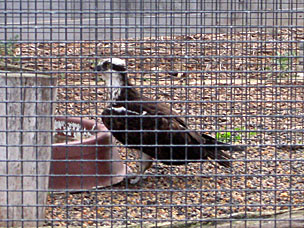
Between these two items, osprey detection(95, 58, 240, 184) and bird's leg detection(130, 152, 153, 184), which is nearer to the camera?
osprey detection(95, 58, 240, 184)

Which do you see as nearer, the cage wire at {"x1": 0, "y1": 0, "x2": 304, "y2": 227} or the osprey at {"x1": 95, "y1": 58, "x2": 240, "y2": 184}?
the cage wire at {"x1": 0, "y1": 0, "x2": 304, "y2": 227}

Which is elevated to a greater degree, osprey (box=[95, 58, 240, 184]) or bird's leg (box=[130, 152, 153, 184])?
osprey (box=[95, 58, 240, 184])

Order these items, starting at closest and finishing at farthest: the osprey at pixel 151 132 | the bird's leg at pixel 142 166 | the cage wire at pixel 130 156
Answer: the cage wire at pixel 130 156 → the osprey at pixel 151 132 → the bird's leg at pixel 142 166

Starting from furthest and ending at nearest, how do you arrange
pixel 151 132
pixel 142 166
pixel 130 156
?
pixel 130 156 → pixel 142 166 → pixel 151 132

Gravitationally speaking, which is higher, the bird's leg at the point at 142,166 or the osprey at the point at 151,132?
the osprey at the point at 151,132

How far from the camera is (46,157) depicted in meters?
3.31

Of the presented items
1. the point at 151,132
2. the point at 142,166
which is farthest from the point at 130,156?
the point at 151,132

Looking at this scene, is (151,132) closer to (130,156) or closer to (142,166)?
(142,166)

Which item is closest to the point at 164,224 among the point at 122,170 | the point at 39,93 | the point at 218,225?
the point at 218,225

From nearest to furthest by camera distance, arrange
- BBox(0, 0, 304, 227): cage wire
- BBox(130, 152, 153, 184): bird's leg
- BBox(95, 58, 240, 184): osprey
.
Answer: BBox(0, 0, 304, 227): cage wire < BBox(95, 58, 240, 184): osprey < BBox(130, 152, 153, 184): bird's leg

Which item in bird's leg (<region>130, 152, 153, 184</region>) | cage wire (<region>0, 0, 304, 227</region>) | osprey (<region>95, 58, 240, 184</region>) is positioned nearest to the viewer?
cage wire (<region>0, 0, 304, 227</region>)

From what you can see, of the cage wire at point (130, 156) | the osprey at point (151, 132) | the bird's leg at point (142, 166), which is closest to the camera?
the cage wire at point (130, 156)

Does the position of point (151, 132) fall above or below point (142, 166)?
above

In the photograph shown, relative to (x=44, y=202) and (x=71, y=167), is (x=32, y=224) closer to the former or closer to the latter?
(x=44, y=202)
